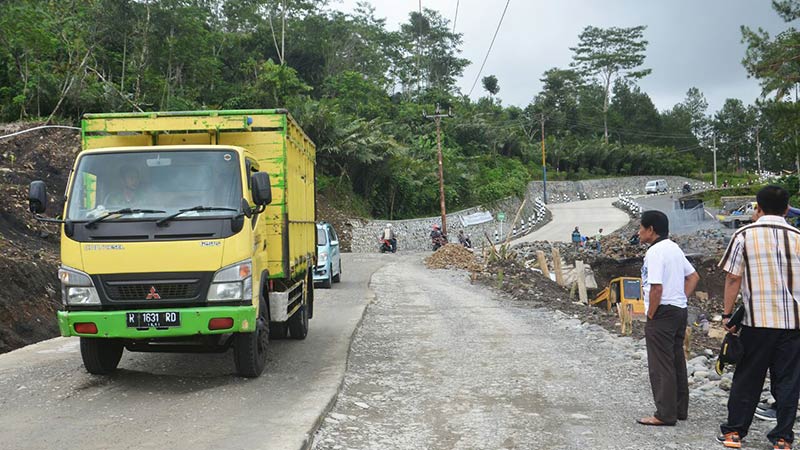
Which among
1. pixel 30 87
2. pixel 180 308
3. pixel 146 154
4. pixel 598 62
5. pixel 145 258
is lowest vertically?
pixel 180 308

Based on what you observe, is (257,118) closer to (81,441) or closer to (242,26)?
(81,441)

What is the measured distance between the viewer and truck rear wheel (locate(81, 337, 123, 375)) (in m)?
7.37

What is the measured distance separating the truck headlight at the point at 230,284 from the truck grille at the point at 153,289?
0.17 m

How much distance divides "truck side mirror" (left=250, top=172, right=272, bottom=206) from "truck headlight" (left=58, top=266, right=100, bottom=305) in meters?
1.78

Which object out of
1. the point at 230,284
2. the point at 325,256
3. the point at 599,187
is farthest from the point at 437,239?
the point at 599,187

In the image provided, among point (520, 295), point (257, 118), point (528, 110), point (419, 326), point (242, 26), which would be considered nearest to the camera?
point (257, 118)

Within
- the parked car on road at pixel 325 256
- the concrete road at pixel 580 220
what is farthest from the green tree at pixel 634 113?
the parked car on road at pixel 325 256

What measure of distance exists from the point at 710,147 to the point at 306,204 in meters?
93.2

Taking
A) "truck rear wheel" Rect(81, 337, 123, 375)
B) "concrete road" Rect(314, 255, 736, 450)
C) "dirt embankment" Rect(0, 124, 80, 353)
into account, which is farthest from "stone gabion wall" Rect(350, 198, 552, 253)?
"truck rear wheel" Rect(81, 337, 123, 375)

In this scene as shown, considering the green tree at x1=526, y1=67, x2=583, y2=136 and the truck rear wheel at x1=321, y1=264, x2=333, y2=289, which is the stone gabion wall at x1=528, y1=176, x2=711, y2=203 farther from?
the truck rear wheel at x1=321, y1=264, x2=333, y2=289

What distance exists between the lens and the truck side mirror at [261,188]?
22.8ft

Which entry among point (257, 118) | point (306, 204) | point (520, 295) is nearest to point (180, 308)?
point (257, 118)

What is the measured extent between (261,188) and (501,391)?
3.36 meters

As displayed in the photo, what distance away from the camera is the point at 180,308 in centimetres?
661
